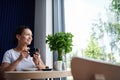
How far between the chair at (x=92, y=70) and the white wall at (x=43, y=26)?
2.44 m

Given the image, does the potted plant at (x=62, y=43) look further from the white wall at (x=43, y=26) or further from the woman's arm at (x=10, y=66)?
the white wall at (x=43, y=26)

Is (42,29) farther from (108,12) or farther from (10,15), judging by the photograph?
(108,12)

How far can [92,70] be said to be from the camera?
2.75 feet

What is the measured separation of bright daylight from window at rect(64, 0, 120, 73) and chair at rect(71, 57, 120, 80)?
1691 mm

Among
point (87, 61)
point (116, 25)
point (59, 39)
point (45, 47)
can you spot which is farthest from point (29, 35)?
point (87, 61)

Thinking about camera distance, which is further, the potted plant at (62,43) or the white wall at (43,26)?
the white wall at (43,26)

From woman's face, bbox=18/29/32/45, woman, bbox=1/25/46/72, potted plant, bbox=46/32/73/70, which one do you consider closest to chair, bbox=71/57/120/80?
woman, bbox=1/25/46/72

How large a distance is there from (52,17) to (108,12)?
1070 millimetres

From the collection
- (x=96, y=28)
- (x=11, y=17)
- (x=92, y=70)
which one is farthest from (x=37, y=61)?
(x=92, y=70)

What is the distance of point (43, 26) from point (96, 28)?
1.01 meters

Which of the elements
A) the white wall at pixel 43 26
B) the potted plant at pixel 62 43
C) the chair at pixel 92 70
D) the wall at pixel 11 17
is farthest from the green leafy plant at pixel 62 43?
the chair at pixel 92 70

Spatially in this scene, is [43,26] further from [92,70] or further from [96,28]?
[92,70]

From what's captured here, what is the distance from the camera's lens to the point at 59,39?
96.7 inches

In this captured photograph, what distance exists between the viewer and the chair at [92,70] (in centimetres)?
80
